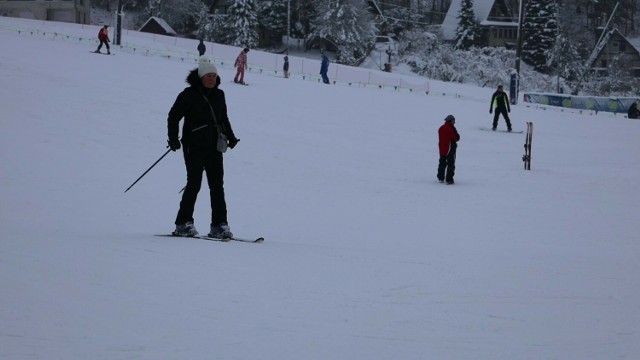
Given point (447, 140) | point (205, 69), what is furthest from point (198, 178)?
point (447, 140)

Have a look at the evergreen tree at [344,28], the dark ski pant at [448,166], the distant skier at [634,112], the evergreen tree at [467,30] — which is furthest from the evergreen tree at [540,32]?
the dark ski pant at [448,166]

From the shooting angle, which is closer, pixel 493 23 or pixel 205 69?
pixel 205 69

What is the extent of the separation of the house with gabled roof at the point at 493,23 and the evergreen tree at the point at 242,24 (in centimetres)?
2531

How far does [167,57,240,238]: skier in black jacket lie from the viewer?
23.6 ft

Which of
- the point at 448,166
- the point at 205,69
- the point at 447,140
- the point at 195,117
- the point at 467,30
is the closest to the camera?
the point at 205,69

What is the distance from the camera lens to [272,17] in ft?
243

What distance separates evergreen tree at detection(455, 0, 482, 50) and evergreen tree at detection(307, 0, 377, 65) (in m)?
10.6

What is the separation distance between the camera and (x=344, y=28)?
6975 centimetres

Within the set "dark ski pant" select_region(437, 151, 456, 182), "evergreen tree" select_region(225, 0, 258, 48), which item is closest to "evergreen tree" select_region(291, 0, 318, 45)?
"evergreen tree" select_region(225, 0, 258, 48)

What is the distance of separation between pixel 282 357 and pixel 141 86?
22.5 m

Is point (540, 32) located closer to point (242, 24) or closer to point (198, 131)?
point (242, 24)

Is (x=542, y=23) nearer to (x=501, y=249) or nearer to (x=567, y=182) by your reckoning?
(x=567, y=182)

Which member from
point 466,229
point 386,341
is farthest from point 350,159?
point 386,341

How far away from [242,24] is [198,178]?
63295mm
